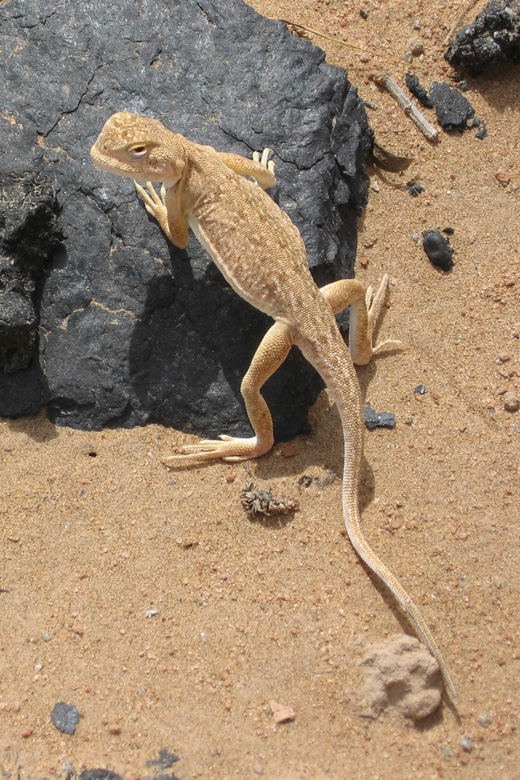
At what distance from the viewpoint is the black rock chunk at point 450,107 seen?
254 inches

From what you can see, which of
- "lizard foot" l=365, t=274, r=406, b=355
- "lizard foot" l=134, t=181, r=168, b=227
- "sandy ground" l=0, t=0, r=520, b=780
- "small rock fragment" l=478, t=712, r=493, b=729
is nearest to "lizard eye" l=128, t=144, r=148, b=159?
"lizard foot" l=134, t=181, r=168, b=227

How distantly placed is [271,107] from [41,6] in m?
2.10

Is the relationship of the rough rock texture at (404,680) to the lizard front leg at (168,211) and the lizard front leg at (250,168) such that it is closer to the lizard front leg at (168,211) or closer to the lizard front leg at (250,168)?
the lizard front leg at (168,211)

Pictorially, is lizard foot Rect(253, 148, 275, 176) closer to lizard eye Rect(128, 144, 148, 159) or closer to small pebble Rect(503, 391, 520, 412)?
lizard eye Rect(128, 144, 148, 159)

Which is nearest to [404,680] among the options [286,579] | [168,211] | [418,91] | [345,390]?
[286,579]

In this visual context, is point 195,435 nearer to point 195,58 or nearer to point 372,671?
point 372,671

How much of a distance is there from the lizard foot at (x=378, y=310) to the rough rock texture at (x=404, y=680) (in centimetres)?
226

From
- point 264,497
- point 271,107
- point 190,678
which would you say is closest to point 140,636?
point 190,678

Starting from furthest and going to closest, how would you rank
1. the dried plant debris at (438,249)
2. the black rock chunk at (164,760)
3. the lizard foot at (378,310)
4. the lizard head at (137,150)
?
the dried plant debris at (438,249)
the lizard foot at (378,310)
the lizard head at (137,150)
the black rock chunk at (164,760)

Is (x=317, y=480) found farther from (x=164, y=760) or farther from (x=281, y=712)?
(x=164, y=760)

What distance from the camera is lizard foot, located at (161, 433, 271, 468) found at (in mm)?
4871

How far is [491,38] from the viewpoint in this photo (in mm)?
6465

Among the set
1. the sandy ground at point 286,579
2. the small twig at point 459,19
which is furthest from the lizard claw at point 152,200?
the small twig at point 459,19

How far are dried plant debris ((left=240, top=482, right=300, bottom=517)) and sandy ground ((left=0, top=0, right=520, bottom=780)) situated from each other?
0.09 meters
